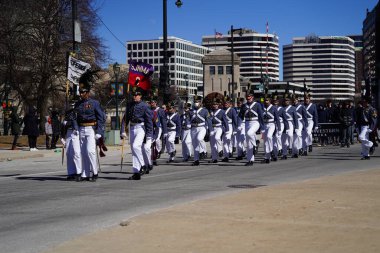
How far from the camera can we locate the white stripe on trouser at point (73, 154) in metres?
14.7

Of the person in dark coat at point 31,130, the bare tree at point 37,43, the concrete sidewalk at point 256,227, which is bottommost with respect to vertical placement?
the concrete sidewalk at point 256,227

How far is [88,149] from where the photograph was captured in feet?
47.6

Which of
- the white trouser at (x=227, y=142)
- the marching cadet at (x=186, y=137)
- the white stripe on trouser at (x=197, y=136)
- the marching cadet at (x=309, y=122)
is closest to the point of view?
the white stripe on trouser at (x=197, y=136)

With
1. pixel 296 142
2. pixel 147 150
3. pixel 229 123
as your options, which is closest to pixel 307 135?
pixel 296 142

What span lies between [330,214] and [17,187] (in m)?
7.46

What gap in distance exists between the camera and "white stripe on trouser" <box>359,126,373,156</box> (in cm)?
2114

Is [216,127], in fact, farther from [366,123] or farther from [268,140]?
[366,123]

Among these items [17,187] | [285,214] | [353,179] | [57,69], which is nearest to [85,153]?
[17,187]

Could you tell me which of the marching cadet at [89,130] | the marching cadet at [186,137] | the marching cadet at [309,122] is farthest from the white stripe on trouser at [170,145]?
the marching cadet at [89,130]

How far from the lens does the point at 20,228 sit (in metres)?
Answer: 8.48

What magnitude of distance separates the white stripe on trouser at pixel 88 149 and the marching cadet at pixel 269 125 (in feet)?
23.5

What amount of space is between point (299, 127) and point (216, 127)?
Answer: 4061mm

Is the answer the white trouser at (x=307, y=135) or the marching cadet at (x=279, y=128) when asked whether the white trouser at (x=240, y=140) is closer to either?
the marching cadet at (x=279, y=128)

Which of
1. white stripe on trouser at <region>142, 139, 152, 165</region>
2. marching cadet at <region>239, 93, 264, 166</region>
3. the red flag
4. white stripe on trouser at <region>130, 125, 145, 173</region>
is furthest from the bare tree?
white stripe on trouser at <region>130, 125, 145, 173</region>
